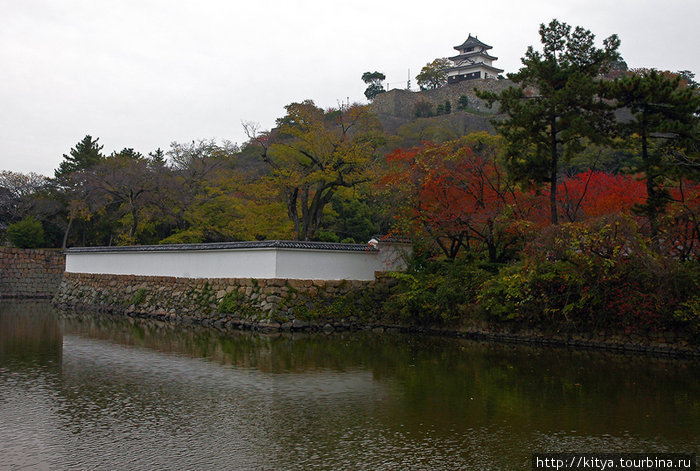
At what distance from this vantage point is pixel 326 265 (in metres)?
17.4

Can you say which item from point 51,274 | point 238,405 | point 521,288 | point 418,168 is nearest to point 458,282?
point 521,288

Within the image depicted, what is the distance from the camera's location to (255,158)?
41.4 meters

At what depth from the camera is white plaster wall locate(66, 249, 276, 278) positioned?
1691cm

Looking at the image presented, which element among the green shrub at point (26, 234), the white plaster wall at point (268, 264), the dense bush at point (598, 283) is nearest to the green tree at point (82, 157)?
the green shrub at point (26, 234)

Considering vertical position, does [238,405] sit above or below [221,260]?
below

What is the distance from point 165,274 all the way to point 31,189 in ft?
58.7

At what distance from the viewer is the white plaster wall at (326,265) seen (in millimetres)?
16641

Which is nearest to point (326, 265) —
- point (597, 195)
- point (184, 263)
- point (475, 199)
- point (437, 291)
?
point (437, 291)

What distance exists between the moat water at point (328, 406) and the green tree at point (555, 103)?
5.18 meters

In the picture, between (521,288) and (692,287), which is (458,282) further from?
(692,287)

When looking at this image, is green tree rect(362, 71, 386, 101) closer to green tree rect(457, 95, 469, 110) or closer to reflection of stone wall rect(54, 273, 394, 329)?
green tree rect(457, 95, 469, 110)

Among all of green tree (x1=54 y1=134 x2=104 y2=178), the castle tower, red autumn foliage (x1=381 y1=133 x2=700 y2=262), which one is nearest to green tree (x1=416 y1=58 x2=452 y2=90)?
the castle tower

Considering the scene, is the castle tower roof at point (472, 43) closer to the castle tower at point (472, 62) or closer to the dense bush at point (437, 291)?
the castle tower at point (472, 62)

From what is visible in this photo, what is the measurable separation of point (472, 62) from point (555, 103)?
174 ft
